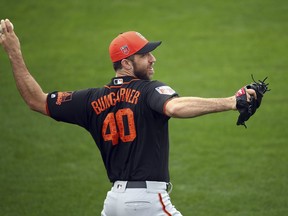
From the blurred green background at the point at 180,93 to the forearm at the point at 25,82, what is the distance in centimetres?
349

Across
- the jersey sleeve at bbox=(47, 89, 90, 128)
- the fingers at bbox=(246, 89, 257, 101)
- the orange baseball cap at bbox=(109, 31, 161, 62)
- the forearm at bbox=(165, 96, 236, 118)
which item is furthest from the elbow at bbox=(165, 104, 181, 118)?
the jersey sleeve at bbox=(47, 89, 90, 128)

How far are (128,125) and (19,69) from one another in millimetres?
1239

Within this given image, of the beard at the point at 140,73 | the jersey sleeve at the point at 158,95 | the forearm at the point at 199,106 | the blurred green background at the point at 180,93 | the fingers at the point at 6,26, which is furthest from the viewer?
the blurred green background at the point at 180,93

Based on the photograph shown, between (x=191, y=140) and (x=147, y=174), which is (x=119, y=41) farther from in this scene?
(x=191, y=140)

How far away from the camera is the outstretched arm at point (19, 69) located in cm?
677

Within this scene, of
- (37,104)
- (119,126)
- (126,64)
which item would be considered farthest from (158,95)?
(37,104)

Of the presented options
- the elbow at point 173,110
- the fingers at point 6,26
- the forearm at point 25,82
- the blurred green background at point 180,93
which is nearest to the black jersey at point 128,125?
the forearm at point 25,82

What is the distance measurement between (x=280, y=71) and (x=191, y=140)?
4001 mm

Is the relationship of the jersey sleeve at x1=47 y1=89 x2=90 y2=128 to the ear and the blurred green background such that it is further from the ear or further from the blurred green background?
the blurred green background

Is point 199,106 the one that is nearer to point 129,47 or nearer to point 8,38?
point 129,47

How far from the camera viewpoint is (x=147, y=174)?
6641 millimetres

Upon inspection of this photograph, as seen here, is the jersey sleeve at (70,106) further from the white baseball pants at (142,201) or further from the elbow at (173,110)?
the elbow at (173,110)

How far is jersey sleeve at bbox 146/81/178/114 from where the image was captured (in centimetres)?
620

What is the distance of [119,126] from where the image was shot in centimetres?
671
